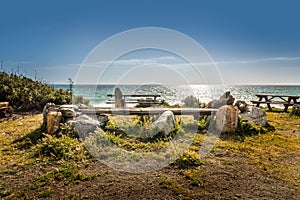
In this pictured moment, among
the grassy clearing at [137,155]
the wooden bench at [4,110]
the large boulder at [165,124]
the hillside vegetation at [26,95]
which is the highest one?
the hillside vegetation at [26,95]

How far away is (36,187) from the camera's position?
4.59m

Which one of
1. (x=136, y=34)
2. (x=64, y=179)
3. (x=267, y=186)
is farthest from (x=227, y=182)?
(x=136, y=34)

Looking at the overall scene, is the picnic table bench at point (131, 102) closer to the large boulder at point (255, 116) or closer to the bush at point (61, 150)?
the large boulder at point (255, 116)

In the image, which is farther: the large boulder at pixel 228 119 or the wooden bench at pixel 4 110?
the wooden bench at pixel 4 110

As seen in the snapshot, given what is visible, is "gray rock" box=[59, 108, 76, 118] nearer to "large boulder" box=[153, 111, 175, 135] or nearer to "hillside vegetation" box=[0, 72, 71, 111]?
"large boulder" box=[153, 111, 175, 135]

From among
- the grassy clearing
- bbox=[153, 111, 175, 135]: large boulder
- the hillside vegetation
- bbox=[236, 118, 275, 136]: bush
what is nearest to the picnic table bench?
the hillside vegetation

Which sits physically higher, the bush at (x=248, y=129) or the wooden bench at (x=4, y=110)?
the wooden bench at (x=4, y=110)

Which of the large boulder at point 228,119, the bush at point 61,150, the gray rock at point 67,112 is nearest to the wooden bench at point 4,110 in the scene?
the gray rock at point 67,112

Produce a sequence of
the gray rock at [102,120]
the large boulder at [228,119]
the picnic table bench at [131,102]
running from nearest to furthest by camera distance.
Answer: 1. the gray rock at [102,120]
2. the large boulder at [228,119]
3. the picnic table bench at [131,102]

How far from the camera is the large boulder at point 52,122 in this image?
26.0 feet

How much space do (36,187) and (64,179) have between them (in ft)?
1.82

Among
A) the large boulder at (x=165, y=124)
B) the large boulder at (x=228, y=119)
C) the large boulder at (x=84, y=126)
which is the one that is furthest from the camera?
the large boulder at (x=228, y=119)

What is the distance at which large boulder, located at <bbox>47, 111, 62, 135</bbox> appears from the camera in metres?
7.93

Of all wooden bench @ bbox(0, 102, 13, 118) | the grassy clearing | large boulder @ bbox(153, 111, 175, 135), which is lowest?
the grassy clearing
